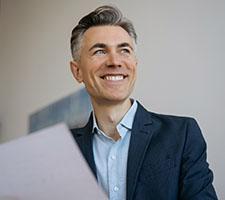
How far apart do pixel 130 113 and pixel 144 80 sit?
0.31 metres

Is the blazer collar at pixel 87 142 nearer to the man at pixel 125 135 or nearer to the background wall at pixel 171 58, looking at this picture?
the man at pixel 125 135

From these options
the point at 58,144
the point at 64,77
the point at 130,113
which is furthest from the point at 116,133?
the point at 64,77

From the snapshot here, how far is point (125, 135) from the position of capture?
3.54 ft

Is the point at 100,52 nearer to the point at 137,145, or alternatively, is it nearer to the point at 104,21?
the point at 104,21

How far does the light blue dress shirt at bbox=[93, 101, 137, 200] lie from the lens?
1.01 m

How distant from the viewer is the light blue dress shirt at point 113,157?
1.01 metres

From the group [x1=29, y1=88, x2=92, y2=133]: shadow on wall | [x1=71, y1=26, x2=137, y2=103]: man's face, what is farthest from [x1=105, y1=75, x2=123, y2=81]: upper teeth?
[x1=29, y1=88, x2=92, y2=133]: shadow on wall

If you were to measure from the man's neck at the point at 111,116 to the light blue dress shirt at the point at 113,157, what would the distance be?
0.05 ft

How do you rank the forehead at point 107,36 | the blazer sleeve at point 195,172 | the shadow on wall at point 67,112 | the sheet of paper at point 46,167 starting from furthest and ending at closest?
the shadow on wall at point 67,112, the forehead at point 107,36, the blazer sleeve at point 195,172, the sheet of paper at point 46,167

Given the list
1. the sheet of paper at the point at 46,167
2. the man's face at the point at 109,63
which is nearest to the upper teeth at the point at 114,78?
the man's face at the point at 109,63

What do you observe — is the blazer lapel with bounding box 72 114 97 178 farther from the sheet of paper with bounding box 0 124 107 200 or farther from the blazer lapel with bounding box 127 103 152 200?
the sheet of paper with bounding box 0 124 107 200

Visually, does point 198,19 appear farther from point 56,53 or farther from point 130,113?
point 56,53

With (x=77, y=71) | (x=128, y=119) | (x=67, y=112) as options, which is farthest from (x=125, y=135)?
(x=67, y=112)

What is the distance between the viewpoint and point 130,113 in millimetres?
1102
